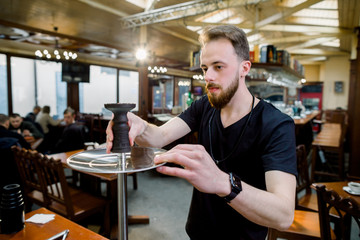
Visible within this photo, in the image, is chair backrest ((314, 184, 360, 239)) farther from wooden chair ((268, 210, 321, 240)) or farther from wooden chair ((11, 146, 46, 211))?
wooden chair ((11, 146, 46, 211))

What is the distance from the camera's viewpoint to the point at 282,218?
2.42 ft

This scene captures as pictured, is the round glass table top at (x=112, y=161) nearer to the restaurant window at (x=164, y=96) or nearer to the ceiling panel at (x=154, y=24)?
the ceiling panel at (x=154, y=24)

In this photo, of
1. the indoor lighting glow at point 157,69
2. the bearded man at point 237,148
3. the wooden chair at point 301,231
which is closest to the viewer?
the bearded man at point 237,148

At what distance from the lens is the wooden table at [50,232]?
116 centimetres

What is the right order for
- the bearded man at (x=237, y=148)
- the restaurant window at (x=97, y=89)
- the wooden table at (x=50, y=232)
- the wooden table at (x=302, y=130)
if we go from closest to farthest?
the bearded man at (x=237, y=148) → the wooden table at (x=50, y=232) → the wooden table at (x=302, y=130) → the restaurant window at (x=97, y=89)

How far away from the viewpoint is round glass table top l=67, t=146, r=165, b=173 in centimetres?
59

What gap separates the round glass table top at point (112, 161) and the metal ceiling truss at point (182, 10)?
4306 mm

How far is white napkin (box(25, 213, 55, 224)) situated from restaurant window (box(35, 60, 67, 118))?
7.95 metres

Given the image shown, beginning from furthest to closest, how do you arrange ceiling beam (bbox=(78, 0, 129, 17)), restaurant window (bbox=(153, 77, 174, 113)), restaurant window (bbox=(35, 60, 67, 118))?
1. restaurant window (bbox=(153, 77, 174, 113))
2. restaurant window (bbox=(35, 60, 67, 118))
3. ceiling beam (bbox=(78, 0, 129, 17))

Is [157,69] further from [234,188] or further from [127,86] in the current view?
[234,188]

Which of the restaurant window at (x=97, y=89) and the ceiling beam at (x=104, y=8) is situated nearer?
the ceiling beam at (x=104, y=8)

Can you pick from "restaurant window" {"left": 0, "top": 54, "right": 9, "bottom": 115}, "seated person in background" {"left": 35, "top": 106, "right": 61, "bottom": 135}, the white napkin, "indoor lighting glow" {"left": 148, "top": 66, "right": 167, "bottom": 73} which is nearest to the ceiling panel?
"restaurant window" {"left": 0, "top": 54, "right": 9, "bottom": 115}

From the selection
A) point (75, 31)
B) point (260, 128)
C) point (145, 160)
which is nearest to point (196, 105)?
point (260, 128)

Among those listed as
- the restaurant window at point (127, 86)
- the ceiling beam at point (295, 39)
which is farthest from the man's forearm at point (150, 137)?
the restaurant window at point (127, 86)
